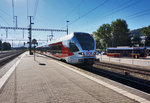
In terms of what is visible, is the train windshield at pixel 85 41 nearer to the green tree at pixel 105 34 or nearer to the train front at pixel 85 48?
the train front at pixel 85 48

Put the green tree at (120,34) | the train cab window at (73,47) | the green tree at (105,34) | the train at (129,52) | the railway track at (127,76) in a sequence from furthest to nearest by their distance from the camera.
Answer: the green tree at (105,34) < the green tree at (120,34) < the train at (129,52) < the train cab window at (73,47) < the railway track at (127,76)

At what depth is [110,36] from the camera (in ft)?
180

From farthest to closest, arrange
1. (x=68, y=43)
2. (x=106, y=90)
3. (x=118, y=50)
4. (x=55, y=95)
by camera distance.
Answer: (x=118, y=50), (x=68, y=43), (x=106, y=90), (x=55, y=95)

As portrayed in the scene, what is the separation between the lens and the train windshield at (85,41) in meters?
10.1

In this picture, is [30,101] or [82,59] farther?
[82,59]

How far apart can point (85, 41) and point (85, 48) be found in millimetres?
767

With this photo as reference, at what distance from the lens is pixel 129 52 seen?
26094 mm

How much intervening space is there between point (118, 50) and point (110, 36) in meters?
28.4

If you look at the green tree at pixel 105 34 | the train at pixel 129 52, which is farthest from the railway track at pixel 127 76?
the green tree at pixel 105 34

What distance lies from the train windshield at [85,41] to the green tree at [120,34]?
43.8 metres

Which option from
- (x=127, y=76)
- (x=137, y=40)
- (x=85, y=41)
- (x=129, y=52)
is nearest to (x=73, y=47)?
(x=85, y=41)

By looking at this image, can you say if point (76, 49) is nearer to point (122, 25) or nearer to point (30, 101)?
point (30, 101)

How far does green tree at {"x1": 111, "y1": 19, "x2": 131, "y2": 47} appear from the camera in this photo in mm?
50438

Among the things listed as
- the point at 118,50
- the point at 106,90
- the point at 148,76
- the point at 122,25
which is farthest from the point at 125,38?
the point at 106,90
